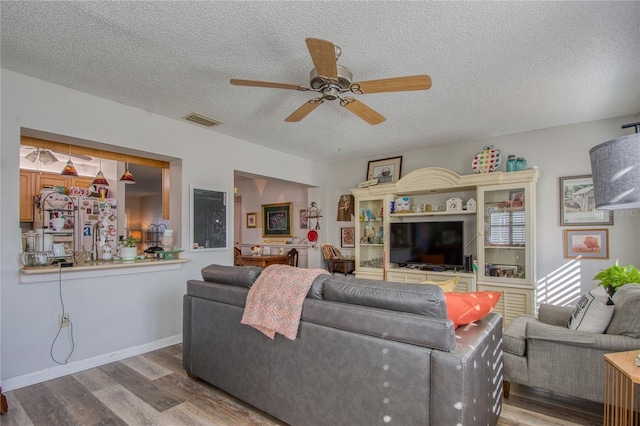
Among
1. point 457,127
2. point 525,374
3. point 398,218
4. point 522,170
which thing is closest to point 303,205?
point 398,218

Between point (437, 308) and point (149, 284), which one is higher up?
point (437, 308)

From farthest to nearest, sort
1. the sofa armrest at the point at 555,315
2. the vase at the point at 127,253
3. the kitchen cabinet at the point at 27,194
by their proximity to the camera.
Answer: the kitchen cabinet at the point at 27,194, the vase at the point at 127,253, the sofa armrest at the point at 555,315

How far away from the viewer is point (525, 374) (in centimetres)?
223

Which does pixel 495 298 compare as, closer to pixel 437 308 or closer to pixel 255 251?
pixel 437 308

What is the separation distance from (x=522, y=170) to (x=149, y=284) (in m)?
4.47

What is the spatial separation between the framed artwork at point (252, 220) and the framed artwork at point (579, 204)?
222 inches

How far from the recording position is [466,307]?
5.78ft

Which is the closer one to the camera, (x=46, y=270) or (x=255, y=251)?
(x=46, y=270)

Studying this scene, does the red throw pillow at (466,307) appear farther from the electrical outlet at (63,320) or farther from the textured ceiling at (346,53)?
the electrical outlet at (63,320)

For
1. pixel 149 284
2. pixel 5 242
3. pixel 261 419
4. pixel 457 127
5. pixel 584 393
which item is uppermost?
pixel 457 127

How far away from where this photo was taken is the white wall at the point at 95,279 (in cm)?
255

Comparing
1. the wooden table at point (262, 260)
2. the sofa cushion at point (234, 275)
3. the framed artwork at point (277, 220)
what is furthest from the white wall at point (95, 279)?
the framed artwork at point (277, 220)

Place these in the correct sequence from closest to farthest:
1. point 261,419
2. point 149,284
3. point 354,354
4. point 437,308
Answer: point 437,308 < point 354,354 < point 261,419 < point 149,284

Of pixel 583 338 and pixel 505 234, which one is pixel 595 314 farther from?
pixel 505 234
